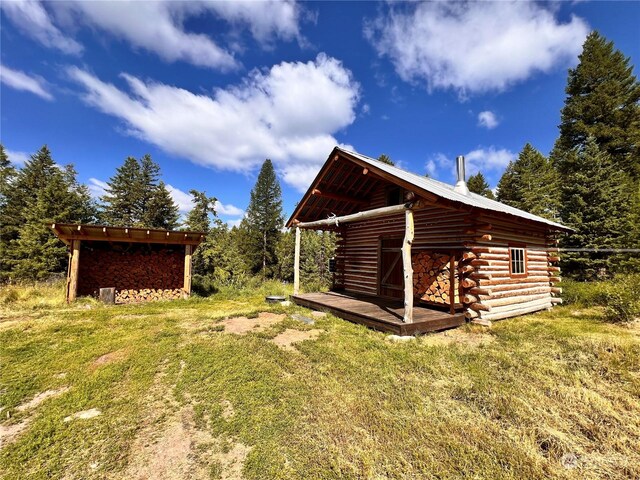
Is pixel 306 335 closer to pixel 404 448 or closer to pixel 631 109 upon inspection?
pixel 404 448

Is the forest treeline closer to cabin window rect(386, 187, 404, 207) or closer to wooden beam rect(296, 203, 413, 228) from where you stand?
wooden beam rect(296, 203, 413, 228)

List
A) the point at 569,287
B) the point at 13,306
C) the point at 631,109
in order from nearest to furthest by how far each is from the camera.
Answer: the point at 13,306
the point at 569,287
the point at 631,109

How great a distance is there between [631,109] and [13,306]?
4000 cm

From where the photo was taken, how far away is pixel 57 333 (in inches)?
269

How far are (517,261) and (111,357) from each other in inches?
473

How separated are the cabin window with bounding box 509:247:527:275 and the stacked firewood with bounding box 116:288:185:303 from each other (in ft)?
44.5

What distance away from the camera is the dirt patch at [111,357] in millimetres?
5090

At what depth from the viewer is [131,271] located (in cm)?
1266

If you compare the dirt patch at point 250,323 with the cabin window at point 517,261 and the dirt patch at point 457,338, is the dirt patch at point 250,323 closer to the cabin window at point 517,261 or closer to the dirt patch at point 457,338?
the dirt patch at point 457,338

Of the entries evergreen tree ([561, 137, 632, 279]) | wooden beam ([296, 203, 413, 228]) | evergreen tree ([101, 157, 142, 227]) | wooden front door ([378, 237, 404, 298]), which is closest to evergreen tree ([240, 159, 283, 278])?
evergreen tree ([101, 157, 142, 227])

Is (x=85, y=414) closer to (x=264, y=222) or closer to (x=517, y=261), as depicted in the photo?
(x=517, y=261)

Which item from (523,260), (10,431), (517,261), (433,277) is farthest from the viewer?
(523,260)

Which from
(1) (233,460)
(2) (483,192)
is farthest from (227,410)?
(2) (483,192)

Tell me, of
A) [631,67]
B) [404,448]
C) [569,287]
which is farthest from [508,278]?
[631,67]
